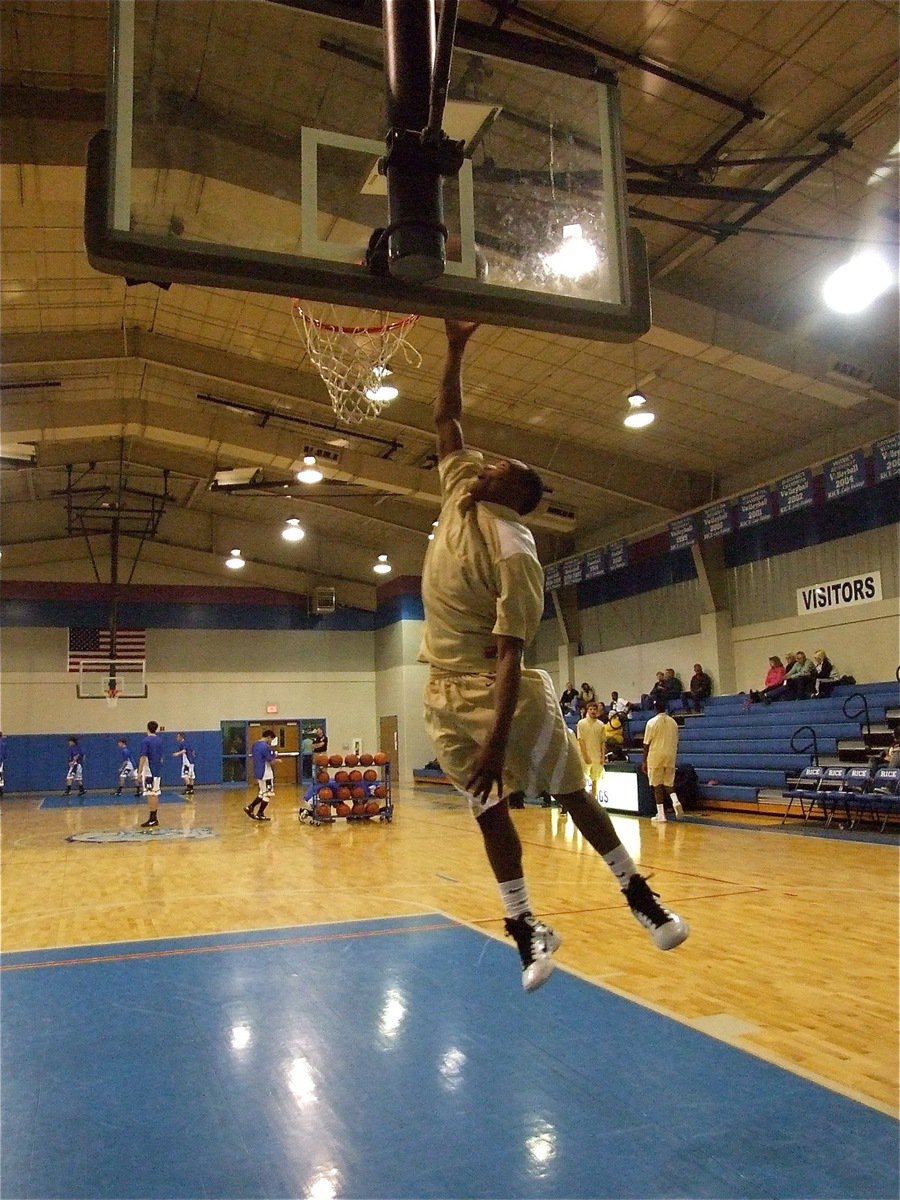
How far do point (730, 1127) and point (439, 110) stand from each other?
3390 mm

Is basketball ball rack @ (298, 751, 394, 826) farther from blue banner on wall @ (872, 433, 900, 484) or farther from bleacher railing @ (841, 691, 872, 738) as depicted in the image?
blue banner on wall @ (872, 433, 900, 484)

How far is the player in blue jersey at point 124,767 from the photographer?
78.9 ft

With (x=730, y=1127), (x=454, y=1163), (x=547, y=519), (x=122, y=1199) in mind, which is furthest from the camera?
(x=547, y=519)

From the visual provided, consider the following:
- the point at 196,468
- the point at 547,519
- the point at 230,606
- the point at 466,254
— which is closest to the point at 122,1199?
the point at 466,254

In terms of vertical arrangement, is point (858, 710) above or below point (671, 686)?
below

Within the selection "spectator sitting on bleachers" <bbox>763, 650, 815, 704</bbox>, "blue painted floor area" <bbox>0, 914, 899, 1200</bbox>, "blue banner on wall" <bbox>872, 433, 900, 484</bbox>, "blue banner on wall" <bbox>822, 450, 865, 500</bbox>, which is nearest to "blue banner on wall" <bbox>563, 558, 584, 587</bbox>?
"spectator sitting on bleachers" <bbox>763, 650, 815, 704</bbox>

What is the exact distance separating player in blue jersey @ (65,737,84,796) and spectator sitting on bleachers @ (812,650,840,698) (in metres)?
18.0

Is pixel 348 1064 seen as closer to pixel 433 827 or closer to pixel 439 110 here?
pixel 439 110

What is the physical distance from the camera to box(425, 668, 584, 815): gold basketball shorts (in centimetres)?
293

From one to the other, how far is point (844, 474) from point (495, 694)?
13055 mm

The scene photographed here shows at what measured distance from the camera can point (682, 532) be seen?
17953 mm

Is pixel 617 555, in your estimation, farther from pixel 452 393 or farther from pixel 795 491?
pixel 452 393

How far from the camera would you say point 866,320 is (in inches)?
500

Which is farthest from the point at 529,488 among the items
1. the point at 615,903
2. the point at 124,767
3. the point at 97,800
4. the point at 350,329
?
the point at 124,767
